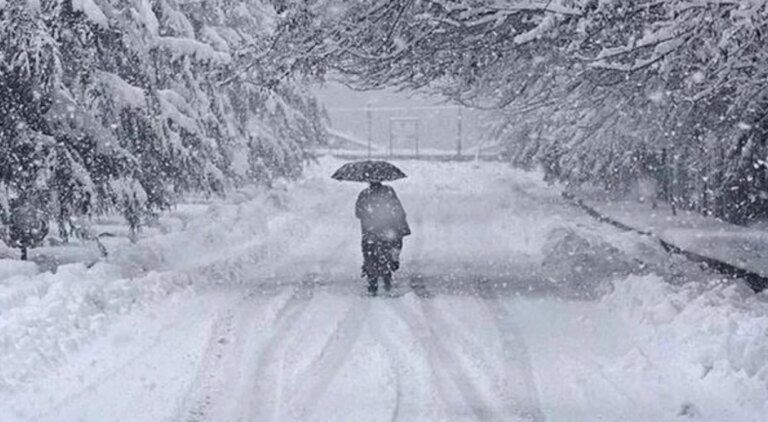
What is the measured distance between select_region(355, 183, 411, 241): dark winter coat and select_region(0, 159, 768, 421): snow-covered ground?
830mm

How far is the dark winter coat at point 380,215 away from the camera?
13328 millimetres

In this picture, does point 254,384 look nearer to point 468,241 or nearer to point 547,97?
point 547,97

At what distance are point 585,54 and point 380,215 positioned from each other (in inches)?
153

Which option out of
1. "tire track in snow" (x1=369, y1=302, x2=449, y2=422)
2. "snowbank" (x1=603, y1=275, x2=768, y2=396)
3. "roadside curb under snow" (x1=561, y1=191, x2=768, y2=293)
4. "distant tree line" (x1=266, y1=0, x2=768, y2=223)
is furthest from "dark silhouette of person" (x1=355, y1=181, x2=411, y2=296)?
"roadside curb under snow" (x1=561, y1=191, x2=768, y2=293)

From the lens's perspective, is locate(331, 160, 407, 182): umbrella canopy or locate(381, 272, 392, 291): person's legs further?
locate(331, 160, 407, 182): umbrella canopy

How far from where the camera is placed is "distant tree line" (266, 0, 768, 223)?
937 centimetres

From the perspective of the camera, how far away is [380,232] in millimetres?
13305

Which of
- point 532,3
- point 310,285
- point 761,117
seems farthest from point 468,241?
point 532,3

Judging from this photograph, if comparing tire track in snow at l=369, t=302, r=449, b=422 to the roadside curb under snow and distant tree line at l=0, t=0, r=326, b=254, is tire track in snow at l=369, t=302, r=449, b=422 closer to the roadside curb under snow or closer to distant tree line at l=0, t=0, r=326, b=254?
distant tree line at l=0, t=0, r=326, b=254

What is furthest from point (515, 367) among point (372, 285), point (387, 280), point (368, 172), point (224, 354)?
point (368, 172)

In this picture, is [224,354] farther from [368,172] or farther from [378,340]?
[368,172]

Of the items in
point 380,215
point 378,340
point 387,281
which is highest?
point 380,215

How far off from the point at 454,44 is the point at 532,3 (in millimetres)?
1217

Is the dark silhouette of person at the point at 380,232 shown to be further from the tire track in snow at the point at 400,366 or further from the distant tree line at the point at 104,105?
the distant tree line at the point at 104,105
